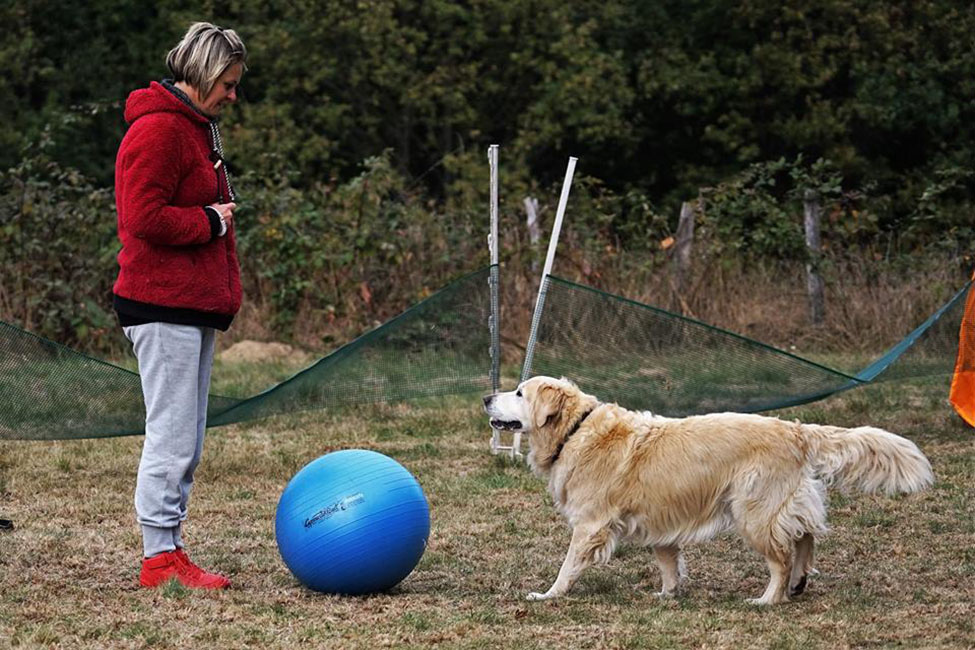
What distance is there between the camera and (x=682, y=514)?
5480 millimetres

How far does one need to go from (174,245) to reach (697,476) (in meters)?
2.21

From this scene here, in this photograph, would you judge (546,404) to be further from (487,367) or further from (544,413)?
(487,367)

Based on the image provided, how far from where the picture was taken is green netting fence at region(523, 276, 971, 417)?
8.38 meters

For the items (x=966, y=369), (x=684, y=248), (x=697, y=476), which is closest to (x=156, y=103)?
(x=697, y=476)

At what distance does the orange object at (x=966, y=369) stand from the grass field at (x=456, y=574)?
0.20 m

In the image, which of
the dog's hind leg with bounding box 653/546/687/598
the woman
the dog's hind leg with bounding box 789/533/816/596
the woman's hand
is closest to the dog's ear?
the dog's hind leg with bounding box 653/546/687/598

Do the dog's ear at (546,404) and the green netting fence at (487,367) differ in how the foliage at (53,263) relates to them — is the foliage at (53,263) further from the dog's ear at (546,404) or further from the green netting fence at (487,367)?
the dog's ear at (546,404)

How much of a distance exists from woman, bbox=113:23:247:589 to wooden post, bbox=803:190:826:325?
9.67 m

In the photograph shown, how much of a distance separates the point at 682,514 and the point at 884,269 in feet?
30.6

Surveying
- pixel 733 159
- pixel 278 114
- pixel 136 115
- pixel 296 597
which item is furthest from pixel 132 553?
pixel 733 159

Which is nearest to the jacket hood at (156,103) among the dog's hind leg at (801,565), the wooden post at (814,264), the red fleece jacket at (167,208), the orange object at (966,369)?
the red fleece jacket at (167,208)

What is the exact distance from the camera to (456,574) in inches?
237

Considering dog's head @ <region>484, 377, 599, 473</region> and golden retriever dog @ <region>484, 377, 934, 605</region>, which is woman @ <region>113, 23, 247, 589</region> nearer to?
dog's head @ <region>484, 377, 599, 473</region>

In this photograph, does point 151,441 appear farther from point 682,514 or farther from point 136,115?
point 682,514
